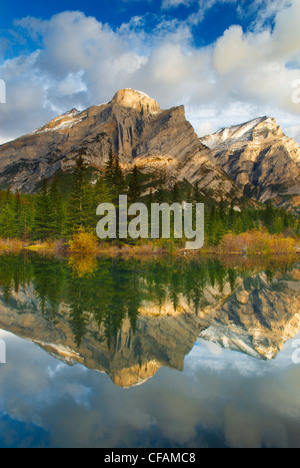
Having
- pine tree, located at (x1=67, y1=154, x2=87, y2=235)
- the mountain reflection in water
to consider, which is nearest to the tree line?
pine tree, located at (x1=67, y1=154, x2=87, y2=235)

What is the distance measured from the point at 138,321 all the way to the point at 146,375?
3572 mm

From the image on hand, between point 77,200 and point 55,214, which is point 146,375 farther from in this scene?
point 55,214

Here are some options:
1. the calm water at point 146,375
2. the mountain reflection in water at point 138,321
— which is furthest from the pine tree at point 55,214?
the calm water at point 146,375

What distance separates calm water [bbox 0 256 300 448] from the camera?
4332mm

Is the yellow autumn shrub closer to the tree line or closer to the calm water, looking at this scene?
the tree line

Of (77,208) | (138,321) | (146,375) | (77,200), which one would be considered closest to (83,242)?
(77,208)

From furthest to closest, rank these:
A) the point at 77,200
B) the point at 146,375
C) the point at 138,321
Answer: the point at 77,200 < the point at 138,321 < the point at 146,375

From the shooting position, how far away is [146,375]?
6.20 m

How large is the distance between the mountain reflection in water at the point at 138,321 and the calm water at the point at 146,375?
0.04m

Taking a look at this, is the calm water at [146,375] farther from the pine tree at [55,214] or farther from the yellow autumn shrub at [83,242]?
the pine tree at [55,214]

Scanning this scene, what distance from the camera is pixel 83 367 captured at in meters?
6.38

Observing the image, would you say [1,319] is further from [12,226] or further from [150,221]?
[12,226]

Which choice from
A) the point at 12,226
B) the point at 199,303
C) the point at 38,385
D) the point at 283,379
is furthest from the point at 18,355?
the point at 12,226

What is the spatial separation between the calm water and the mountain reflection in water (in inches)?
1.6
